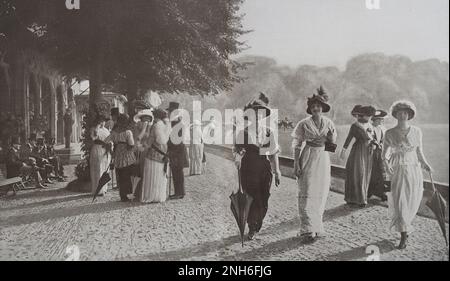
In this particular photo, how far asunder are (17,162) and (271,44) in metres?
4.06

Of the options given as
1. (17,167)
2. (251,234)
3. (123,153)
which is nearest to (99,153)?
(123,153)

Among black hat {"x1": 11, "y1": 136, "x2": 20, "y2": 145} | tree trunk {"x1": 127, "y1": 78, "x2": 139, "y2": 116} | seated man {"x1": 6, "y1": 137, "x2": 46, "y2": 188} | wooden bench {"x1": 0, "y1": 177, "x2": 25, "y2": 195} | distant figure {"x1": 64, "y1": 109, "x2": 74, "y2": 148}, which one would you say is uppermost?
tree trunk {"x1": 127, "y1": 78, "x2": 139, "y2": 116}

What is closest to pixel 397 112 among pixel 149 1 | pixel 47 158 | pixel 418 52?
pixel 418 52

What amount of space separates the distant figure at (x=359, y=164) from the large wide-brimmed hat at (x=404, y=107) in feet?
2.71

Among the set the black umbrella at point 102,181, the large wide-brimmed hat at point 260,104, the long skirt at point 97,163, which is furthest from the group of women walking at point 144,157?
the large wide-brimmed hat at point 260,104

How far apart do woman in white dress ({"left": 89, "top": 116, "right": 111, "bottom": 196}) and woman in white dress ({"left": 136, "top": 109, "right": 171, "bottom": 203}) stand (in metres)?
0.67

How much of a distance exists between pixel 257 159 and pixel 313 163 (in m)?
0.62

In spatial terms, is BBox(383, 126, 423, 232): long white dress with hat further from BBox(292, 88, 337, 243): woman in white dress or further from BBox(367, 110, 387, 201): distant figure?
BBox(367, 110, 387, 201): distant figure

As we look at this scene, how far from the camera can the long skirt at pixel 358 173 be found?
5402mm

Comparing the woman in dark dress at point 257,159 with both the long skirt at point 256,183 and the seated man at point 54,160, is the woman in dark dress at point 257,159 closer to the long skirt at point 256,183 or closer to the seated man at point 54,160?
the long skirt at point 256,183

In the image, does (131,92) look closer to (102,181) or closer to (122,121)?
(122,121)

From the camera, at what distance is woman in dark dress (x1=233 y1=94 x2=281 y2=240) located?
4.47 m

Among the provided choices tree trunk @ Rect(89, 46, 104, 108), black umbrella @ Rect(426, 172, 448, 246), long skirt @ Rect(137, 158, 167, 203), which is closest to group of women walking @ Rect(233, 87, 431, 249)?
black umbrella @ Rect(426, 172, 448, 246)

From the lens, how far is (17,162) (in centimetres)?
588
